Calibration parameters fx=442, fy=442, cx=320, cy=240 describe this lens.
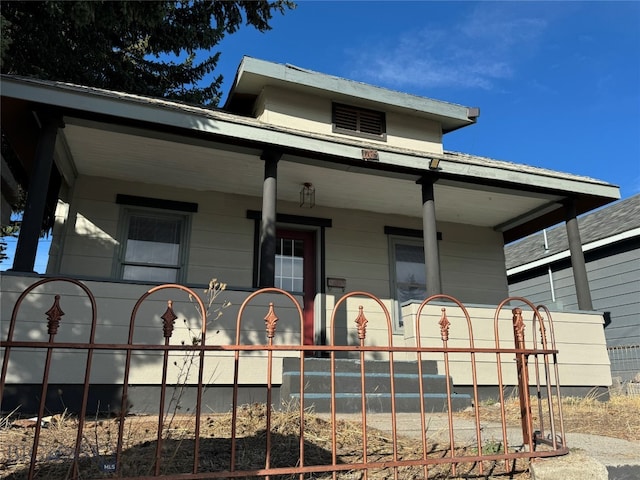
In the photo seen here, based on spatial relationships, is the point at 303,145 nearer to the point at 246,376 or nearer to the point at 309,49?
the point at 246,376

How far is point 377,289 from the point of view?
828 centimetres

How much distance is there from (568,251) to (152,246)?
10.6 m

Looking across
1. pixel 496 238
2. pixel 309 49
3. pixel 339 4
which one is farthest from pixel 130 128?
pixel 309 49

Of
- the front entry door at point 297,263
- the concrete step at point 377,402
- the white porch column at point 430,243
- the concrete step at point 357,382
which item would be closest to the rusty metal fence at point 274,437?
the concrete step at point 377,402

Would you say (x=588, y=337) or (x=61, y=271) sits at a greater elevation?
(x=61, y=271)

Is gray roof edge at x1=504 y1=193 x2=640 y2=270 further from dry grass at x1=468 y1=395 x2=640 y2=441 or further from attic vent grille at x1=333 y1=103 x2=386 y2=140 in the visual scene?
attic vent grille at x1=333 y1=103 x2=386 y2=140

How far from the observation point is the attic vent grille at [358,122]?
318 inches

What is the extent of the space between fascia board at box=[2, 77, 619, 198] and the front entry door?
224 cm

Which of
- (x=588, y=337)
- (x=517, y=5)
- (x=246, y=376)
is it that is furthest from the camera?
(x=517, y=5)

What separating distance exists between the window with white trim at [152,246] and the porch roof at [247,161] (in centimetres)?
62

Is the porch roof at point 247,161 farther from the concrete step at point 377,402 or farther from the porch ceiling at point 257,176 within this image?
the concrete step at point 377,402

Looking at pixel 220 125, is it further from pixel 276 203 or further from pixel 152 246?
pixel 152 246

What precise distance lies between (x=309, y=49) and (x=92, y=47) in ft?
20.5

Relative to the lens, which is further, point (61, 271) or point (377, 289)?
point (377, 289)
